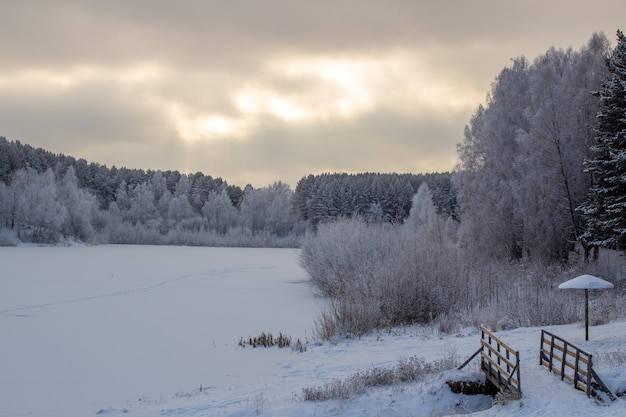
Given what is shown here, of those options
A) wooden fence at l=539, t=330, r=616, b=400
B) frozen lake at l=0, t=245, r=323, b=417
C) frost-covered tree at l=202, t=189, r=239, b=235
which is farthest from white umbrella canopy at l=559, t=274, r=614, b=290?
frost-covered tree at l=202, t=189, r=239, b=235

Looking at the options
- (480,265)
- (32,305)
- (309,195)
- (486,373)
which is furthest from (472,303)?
(309,195)

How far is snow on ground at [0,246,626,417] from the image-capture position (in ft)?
31.5

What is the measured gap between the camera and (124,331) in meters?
17.3

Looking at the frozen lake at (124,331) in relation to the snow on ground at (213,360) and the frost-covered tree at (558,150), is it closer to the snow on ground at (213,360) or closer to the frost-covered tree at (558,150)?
the snow on ground at (213,360)

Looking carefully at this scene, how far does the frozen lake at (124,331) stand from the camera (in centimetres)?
1136

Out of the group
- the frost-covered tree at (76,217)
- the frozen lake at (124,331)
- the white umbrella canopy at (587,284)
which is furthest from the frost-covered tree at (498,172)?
the frost-covered tree at (76,217)

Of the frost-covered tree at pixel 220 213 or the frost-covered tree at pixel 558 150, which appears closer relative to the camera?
the frost-covered tree at pixel 558 150

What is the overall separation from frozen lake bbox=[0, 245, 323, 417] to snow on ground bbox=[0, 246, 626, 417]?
1.8 inches

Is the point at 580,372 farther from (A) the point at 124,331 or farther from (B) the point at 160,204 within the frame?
(B) the point at 160,204

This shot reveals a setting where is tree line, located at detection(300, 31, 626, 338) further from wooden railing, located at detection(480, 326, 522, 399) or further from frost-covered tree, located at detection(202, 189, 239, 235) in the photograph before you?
frost-covered tree, located at detection(202, 189, 239, 235)

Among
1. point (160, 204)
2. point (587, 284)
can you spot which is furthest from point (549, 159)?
point (160, 204)

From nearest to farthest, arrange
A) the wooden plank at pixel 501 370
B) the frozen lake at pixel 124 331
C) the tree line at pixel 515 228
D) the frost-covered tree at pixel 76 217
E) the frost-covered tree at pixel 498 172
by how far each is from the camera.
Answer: the wooden plank at pixel 501 370
the frozen lake at pixel 124 331
the tree line at pixel 515 228
the frost-covered tree at pixel 498 172
the frost-covered tree at pixel 76 217

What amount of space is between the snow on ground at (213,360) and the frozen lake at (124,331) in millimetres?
45

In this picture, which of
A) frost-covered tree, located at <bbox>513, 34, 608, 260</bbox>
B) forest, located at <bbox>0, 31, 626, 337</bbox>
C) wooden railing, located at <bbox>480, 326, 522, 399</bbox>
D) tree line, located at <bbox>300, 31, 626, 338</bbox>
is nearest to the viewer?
wooden railing, located at <bbox>480, 326, 522, 399</bbox>
